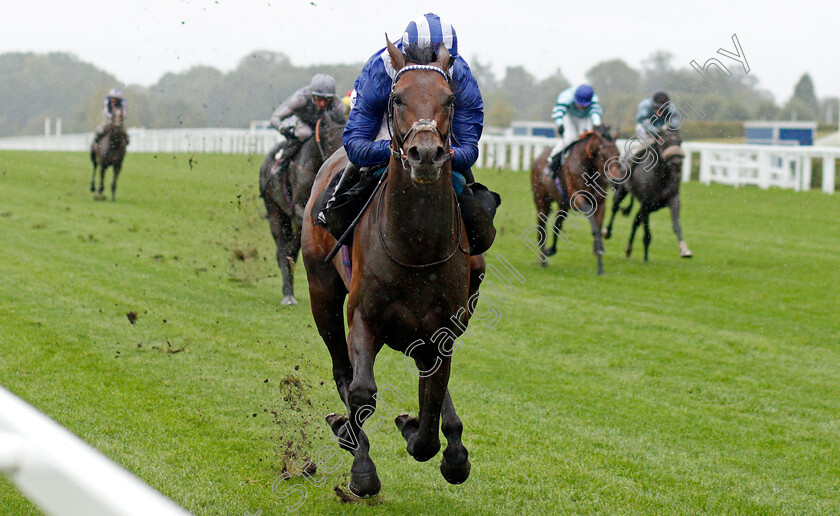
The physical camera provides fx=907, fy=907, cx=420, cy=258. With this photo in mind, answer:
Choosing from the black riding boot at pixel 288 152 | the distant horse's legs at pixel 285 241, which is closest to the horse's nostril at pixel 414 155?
the black riding boot at pixel 288 152

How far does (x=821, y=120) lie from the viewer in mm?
44750

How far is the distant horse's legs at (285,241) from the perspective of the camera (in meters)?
9.02

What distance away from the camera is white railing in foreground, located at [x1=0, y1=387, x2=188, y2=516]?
4.26 ft

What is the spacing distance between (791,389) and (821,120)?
42389 mm

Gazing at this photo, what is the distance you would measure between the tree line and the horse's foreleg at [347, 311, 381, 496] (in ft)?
4.64

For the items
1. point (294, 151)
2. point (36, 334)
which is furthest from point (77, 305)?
point (294, 151)

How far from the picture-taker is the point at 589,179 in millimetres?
11914

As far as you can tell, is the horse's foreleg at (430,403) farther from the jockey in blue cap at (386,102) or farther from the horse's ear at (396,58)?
the horse's ear at (396,58)

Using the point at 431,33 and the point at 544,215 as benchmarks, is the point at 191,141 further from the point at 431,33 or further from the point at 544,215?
the point at 431,33

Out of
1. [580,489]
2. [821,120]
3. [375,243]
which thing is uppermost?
[821,120]

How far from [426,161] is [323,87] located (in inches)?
200

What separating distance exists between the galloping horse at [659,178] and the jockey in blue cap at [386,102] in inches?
335

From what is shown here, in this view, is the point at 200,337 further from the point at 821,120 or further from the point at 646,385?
the point at 821,120

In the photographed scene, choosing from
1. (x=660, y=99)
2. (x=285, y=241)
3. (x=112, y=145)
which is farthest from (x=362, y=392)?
(x=112, y=145)
